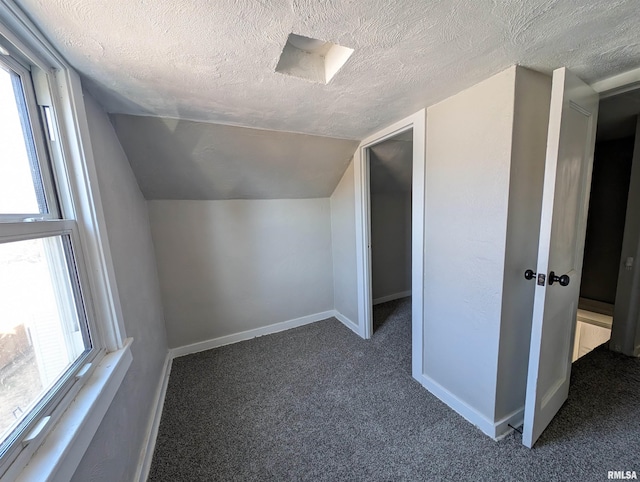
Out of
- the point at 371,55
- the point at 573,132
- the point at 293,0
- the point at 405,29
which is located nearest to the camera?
the point at 293,0

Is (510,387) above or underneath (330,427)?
above

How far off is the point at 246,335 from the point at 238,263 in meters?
0.79

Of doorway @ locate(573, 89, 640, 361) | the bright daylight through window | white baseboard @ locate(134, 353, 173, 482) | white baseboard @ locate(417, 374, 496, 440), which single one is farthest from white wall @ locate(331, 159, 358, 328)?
doorway @ locate(573, 89, 640, 361)

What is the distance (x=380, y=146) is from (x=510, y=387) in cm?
210

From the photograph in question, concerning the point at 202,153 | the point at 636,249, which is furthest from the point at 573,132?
the point at 202,153

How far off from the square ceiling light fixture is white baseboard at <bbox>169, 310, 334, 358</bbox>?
239 cm

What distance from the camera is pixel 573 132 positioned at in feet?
3.86

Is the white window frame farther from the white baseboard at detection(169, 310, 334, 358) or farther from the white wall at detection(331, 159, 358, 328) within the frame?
the white wall at detection(331, 159, 358, 328)

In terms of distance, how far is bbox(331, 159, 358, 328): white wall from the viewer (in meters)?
2.47

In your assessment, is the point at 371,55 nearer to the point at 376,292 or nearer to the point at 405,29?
the point at 405,29

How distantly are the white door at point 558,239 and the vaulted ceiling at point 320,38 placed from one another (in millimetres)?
192

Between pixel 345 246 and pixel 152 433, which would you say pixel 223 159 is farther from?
pixel 152 433

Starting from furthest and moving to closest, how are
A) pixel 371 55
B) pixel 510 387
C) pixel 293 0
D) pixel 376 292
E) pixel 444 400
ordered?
pixel 376 292 < pixel 444 400 < pixel 510 387 < pixel 371 55 < pixel 293 0

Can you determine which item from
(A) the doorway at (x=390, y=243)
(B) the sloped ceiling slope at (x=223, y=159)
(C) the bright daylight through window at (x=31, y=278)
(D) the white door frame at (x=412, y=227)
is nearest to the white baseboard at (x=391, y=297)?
(A) the doorway at (x=390, y=243)
